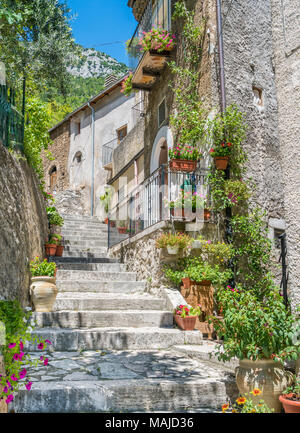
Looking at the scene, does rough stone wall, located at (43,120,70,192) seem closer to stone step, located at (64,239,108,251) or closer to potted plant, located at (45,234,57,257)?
stone step, located at (64,239,108,251)

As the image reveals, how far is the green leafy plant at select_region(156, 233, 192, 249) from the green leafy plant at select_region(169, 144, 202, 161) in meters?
1.49

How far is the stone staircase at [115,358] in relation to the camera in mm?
3592

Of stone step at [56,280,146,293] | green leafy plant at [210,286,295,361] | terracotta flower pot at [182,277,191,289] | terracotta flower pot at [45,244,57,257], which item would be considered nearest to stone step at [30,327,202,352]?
terracotta flower pot at [182,277,191,289]

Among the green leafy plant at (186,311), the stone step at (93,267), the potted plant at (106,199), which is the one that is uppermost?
the potted plant at (106,199)

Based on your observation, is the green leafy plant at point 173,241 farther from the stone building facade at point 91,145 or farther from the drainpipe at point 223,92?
the stone building facade at point 91,145

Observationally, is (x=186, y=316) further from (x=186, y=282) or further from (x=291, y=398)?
(x=291, y=398)

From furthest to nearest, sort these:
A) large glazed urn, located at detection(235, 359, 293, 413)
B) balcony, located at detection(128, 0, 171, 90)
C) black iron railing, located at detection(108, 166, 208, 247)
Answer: balcony, located at detection(128, 0, 171, 90), black iron railing, located at detection(108, 166, 208, 247), large glazed urn, located at detection(235, 359, 293, 413)

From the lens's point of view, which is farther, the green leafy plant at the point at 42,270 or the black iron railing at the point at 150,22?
the black iron railing at the point at 150,22

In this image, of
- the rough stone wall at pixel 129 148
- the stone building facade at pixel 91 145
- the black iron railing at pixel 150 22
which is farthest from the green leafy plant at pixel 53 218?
the stone building facade at pixel 91 145

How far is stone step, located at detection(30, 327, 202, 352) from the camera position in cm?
518

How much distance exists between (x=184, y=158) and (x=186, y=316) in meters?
2.98

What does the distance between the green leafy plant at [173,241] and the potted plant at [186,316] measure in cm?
119

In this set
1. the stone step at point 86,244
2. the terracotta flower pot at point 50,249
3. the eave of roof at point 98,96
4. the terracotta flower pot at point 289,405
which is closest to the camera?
the terracotta flower pot at point 289,405
